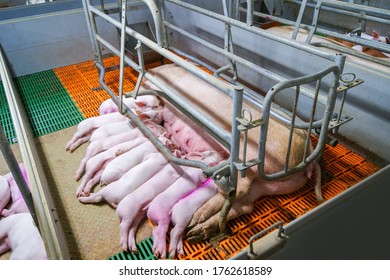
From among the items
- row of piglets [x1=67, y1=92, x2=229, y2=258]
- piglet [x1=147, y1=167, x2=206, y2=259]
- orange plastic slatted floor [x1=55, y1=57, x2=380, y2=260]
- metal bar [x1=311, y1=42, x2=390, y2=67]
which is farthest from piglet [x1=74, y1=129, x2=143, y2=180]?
metal bar [x1=311, y1=42, x2=390, y2=67]

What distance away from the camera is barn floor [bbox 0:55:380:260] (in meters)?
2.21

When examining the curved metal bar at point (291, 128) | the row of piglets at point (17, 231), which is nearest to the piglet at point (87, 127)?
the row of piglets at point (17, 231)

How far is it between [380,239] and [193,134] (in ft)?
5.08

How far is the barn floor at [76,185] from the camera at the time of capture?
87.2 inches

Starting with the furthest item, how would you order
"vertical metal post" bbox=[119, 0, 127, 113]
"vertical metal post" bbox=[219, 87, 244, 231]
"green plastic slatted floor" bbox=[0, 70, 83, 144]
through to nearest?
"green plastic slatted floor" bbox=[0, 70, 83, 144]
"vertical metal post" bbox=[119, 0, 127, 113]
"vertical metal post" bbox=[219, 87, 244, 231]

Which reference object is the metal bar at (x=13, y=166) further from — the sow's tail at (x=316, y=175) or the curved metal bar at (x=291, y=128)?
the sow's tail at (x=316, y=175)

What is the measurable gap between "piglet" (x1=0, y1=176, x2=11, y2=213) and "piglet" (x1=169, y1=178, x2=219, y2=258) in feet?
4.24

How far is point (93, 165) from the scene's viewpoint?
2.63m

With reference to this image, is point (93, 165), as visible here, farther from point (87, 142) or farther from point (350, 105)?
point (350, 105)

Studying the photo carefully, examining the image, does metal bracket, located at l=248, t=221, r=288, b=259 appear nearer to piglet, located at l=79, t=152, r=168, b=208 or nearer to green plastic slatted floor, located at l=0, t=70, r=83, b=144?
piglet, located at l=79, t=152, r=168, b=208

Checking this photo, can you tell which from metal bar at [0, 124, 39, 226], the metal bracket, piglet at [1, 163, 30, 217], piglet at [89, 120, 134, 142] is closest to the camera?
the metal bracket

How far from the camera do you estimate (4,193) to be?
95.4 inches
